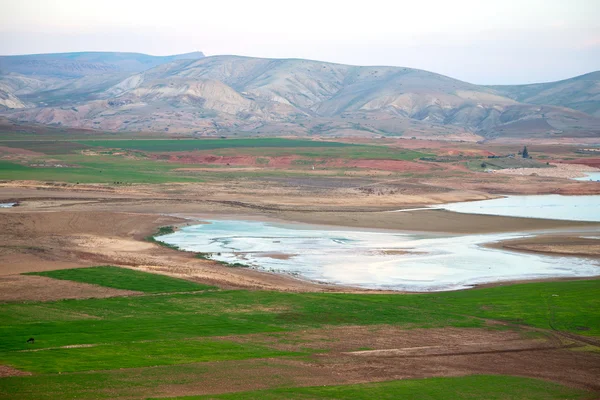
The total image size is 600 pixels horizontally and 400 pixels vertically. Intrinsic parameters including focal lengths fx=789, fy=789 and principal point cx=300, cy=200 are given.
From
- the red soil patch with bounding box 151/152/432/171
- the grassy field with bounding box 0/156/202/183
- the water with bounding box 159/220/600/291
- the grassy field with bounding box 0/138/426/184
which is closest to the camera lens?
the water with bounding box 159/220/600/291

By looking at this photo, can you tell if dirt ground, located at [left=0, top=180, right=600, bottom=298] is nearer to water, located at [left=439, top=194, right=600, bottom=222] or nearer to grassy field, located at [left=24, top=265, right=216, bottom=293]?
grassy field, located at [left=24, top=265, right=216, bottom=293]

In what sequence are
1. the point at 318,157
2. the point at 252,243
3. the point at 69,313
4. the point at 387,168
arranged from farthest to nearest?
the point at 318,157, the point at 387,168, the point at 252,243, the point at 69,313

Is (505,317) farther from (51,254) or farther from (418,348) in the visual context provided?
(51,254)

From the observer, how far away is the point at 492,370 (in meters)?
27.0

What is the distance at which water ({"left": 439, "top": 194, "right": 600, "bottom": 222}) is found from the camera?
71500 mm

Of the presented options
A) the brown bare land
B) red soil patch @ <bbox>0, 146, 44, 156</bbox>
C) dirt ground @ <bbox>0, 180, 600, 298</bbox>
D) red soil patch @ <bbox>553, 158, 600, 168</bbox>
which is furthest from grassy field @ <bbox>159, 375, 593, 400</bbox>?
red soil patch @ <bbox>553, 158, 600, 168</bbox>

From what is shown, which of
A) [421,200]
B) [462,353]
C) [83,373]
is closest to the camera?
[83,373]

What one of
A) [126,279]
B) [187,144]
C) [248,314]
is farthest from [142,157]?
[248,314]

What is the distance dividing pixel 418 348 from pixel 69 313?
14482mm

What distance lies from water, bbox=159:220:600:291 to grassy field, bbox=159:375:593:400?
1642 cm

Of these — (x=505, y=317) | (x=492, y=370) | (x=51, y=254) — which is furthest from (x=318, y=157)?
(x=492, y=370)

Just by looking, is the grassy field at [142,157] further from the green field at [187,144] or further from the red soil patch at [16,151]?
the red soil patch at [16,151]

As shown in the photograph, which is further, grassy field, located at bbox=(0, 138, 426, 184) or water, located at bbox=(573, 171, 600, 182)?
water, located at bbox=(573, 171, 600, 182)

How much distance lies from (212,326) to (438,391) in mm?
10850
